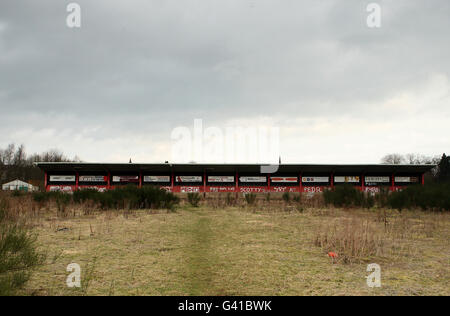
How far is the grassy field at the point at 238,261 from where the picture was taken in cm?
479

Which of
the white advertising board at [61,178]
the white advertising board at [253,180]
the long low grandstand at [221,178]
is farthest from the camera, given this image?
the white advertising board at [253,180]

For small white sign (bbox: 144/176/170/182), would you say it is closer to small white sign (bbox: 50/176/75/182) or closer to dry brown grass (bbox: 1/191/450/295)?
small white sign (bbox: 50/176/75/182)

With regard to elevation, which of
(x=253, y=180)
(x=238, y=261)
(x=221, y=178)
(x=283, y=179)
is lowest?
(x=238, y=261)

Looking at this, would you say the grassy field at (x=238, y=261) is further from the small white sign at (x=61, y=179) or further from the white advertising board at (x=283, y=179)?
the small white sign at (x=61, y=179)

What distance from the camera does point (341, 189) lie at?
68.7 ft

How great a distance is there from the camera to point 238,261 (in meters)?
6.49

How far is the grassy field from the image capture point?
15.7 feet

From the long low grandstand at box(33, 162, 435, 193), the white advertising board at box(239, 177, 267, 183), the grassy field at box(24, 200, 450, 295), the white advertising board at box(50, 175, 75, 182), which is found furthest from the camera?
the white advertising board at box(239, 177, 267, 183)

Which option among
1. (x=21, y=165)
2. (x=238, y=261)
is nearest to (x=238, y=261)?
(x=238, y=261)

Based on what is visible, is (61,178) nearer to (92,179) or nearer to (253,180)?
(92,179)

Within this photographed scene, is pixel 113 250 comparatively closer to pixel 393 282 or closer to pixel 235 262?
pixel 235 262

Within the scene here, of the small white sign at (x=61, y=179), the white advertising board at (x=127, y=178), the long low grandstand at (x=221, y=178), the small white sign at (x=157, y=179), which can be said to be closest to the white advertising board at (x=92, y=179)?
the long low grandstand at (x=221, y=178)

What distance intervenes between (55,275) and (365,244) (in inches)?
252

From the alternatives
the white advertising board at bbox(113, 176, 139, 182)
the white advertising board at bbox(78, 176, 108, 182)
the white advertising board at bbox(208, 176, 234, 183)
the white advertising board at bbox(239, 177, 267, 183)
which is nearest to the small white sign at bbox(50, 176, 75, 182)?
the white advertising board at bbox(78, 176, 108, 182)
